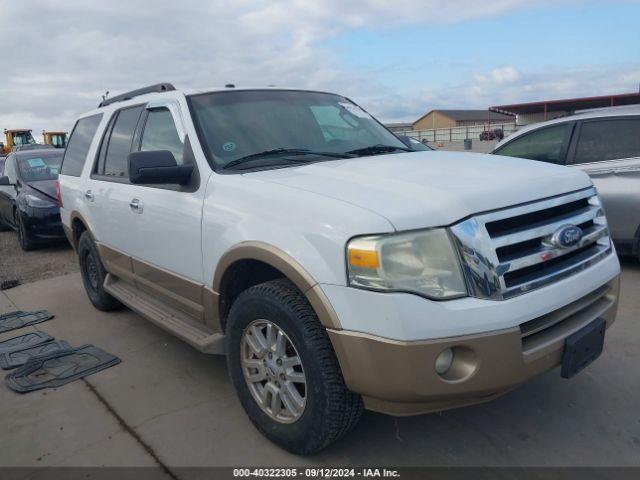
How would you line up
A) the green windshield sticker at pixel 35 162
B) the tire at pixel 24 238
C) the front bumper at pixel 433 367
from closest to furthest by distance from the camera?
1. the front bumper at pixel 433 367
2. the tire at pixel 24 238
3. the green windshield sticker at pixel 35 162

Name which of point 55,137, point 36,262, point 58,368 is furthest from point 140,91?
point 55,137

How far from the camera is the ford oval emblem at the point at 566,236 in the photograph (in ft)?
7.68

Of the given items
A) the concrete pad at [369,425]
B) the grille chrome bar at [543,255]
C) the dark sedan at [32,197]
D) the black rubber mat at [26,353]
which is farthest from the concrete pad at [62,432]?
the dark sedan at [32,197]

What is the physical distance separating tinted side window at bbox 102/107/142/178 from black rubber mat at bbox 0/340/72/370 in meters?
1.47

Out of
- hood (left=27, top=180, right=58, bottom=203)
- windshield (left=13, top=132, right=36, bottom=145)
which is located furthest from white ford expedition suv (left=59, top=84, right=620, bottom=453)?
windshield (left=13, top=132, right=36, bottom=145)

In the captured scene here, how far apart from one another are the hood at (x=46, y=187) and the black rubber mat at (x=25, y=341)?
391cm

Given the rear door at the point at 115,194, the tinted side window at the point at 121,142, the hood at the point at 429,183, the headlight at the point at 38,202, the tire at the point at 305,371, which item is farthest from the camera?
the headlight at the point at 38,202

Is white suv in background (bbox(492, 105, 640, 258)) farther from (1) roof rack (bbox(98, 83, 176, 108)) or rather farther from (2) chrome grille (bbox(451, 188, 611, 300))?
(1) roof rack (bbox(98, 83, 176, 108))

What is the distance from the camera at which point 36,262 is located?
741 centimetres

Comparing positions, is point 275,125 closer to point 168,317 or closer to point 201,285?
point 201,285

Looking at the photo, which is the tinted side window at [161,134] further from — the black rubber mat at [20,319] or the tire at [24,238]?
the tire at [24,238]

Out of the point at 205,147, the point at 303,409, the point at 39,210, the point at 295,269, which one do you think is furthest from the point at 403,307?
the point at 39,210

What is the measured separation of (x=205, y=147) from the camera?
10.1 feet

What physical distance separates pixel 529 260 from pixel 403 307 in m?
0.65
